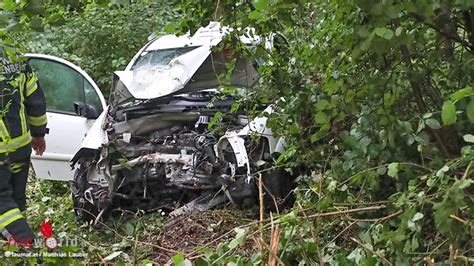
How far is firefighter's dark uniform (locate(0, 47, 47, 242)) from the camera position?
4.46 metres

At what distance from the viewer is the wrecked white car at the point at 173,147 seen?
18.4ft

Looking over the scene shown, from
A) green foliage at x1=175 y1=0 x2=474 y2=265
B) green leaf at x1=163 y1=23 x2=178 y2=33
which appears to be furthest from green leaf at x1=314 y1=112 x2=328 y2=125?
green leaf at x1=163 y1=23 x2=178 y2=33

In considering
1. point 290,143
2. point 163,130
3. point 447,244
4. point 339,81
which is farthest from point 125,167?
point 447,244

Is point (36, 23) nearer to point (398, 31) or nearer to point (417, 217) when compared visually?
point (398, 31)

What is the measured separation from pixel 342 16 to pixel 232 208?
267cm

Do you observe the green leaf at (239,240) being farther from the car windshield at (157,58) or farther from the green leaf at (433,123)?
the car windshield at (157,58)

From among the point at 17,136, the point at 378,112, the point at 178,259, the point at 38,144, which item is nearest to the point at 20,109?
the point at 17,136

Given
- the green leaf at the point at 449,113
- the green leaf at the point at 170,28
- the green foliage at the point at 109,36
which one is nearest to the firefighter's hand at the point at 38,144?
the green leaf at the point at 170,28

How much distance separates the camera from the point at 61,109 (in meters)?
7.10

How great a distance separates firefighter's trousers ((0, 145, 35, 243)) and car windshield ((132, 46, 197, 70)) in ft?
6.22

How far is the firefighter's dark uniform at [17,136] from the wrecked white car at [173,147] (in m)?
0.88

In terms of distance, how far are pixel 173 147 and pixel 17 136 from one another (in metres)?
1.56

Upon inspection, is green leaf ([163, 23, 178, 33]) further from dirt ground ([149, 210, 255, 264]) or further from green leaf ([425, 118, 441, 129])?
green leaf ([425, 118, 441, 129])

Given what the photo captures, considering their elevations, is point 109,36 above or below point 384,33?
below
